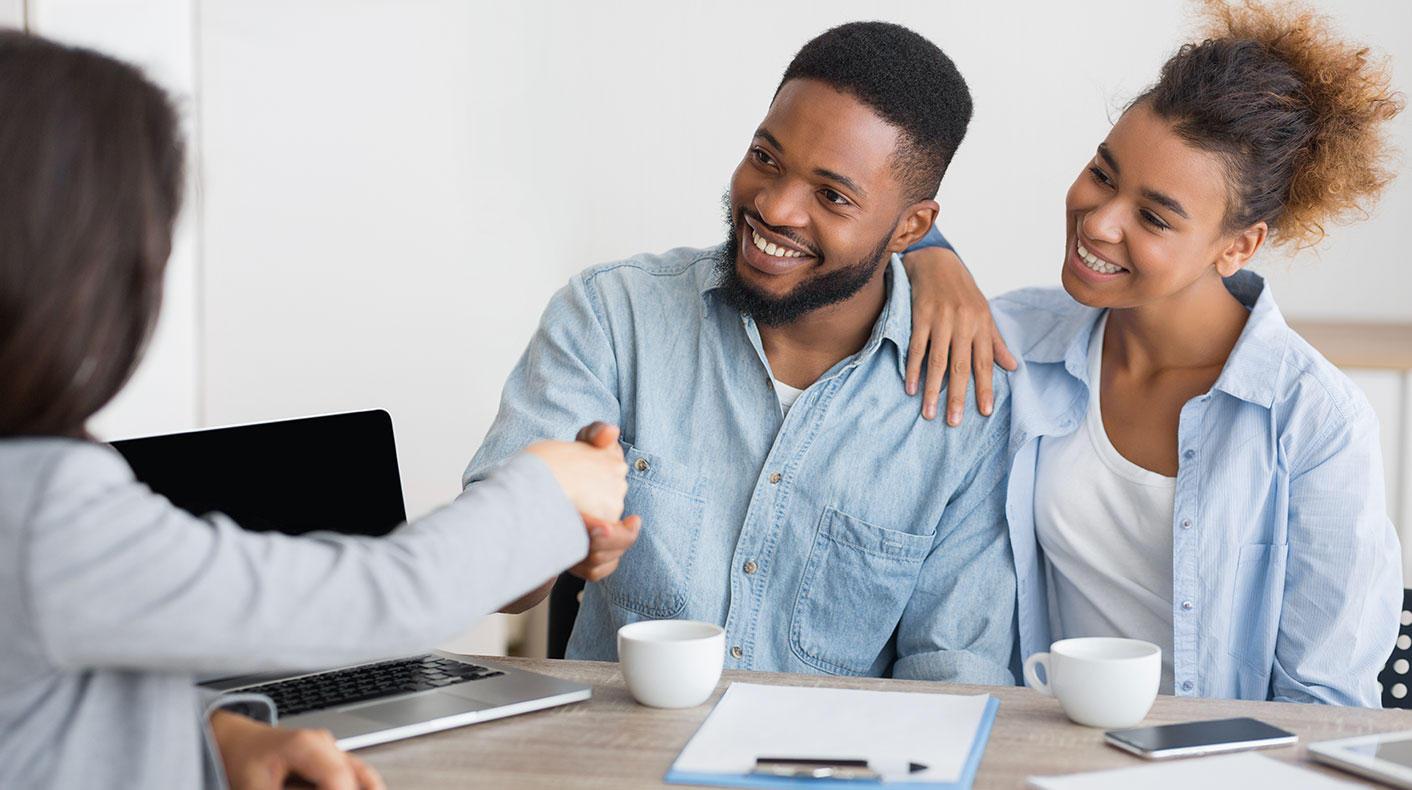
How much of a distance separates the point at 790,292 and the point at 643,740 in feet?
2.37

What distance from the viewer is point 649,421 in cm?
155

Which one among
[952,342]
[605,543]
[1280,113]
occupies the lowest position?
[605,543]

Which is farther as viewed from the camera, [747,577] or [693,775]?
[747,577]

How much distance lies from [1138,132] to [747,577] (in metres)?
0.70

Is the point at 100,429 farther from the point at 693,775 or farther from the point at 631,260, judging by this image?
the point at 693,775

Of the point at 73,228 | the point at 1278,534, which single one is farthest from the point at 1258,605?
the point at 73,228

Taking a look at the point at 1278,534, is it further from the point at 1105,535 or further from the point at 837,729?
the point at 837,729

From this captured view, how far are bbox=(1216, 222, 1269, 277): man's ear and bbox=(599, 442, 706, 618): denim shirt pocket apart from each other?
68 cm

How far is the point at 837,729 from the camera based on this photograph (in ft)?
3.25

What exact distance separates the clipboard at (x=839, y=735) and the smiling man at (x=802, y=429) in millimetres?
407

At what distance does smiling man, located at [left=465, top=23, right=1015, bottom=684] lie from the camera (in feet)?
4.95

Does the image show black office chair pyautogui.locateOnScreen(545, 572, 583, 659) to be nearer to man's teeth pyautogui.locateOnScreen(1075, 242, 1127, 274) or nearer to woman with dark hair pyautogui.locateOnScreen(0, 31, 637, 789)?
man's teeth pyautogui.locateOnScreen(1075, 242, 1127, 274)

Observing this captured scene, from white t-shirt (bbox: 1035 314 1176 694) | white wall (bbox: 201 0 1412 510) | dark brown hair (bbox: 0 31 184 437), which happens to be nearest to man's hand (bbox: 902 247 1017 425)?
white t-shirt (bbox: 1035 314 1176 694)

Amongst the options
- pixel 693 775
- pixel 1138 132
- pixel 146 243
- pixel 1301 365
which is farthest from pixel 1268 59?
pixel 146 243
